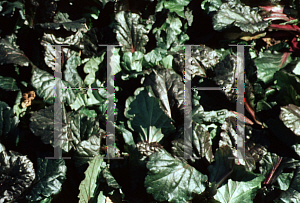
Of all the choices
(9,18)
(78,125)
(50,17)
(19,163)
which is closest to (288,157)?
(78,125)

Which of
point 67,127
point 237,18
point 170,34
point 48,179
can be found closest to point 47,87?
point 67,127

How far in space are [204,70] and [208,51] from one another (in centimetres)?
11

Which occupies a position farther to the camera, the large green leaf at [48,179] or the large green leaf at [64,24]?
the large green leaf at [64,24]

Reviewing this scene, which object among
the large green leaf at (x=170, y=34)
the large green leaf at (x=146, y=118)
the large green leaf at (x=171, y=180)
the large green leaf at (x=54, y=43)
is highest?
the large green leaf at (x=170, y=34)

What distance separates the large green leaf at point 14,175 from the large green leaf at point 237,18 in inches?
45.7

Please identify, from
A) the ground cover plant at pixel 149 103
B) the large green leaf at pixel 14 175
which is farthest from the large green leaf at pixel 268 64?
the large green leaf at pixel 14 175

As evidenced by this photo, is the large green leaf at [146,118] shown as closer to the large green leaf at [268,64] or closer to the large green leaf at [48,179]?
the large green leaf at [48,179]

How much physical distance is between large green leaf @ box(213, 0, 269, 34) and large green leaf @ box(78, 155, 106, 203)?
0.93 meters

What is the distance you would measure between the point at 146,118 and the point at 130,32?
506 millimetres

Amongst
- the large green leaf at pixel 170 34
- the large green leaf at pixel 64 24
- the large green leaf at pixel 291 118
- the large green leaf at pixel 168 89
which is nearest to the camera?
the large green leaf at pixel 291 118

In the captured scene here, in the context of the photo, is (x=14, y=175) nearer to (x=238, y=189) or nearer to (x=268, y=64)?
(x=238, y=189)

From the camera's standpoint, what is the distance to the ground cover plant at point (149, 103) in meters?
1.19

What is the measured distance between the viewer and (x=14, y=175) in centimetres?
121

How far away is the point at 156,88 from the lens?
1.34 m
